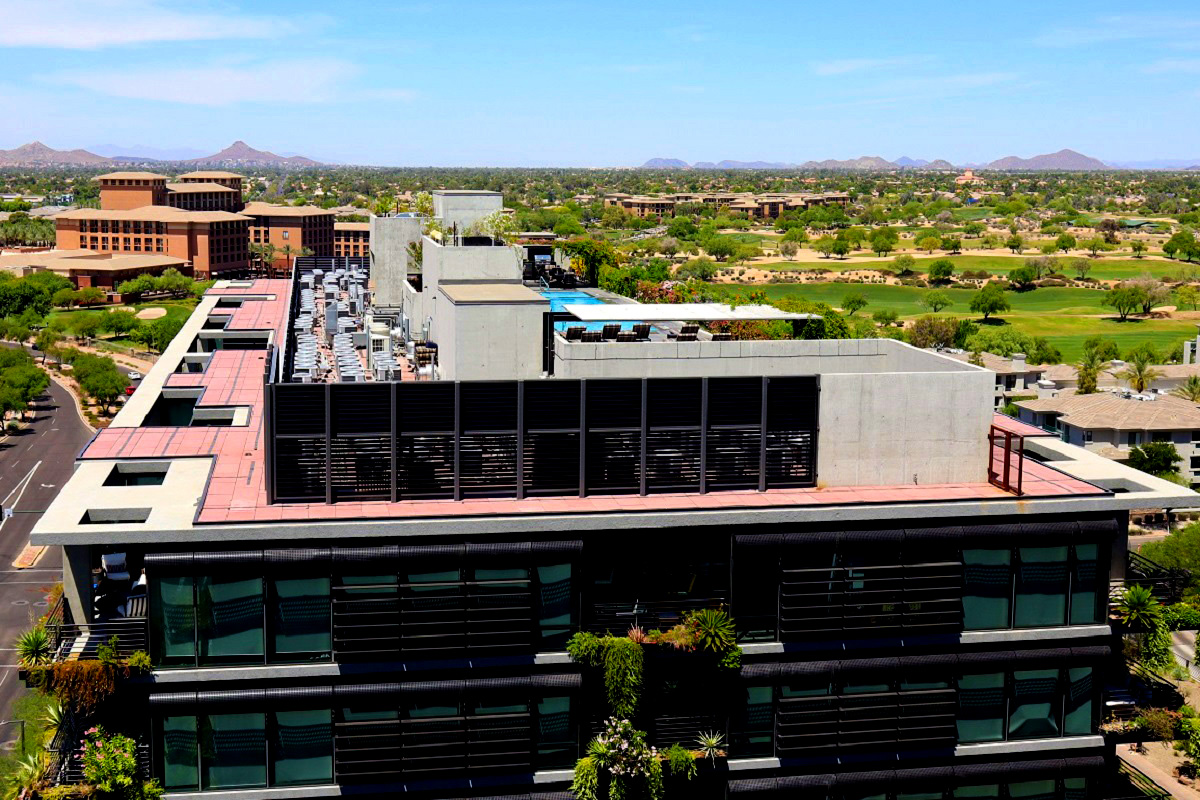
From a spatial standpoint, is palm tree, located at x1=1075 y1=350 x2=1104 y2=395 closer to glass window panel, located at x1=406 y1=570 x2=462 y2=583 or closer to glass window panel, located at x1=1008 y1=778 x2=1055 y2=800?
glass window panel, located at x1=1008 y1=778 x2=1055 y2=800

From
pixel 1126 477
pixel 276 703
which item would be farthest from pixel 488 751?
pixel 1126 477

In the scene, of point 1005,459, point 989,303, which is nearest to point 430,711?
point 1005,459

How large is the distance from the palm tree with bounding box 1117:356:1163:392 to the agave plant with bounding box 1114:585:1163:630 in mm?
→ 96399

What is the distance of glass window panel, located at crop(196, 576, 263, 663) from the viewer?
2823 centimetres

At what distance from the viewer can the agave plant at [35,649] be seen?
2741cm

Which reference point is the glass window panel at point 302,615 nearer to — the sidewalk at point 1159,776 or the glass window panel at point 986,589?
the glass window panel at point 986,589

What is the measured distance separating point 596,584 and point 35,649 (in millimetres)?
12267

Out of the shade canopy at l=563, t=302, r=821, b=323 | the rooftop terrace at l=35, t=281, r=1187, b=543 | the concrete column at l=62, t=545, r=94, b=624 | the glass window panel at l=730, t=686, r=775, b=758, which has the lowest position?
the glass window panel at l=730, t=686, r=775, b=758

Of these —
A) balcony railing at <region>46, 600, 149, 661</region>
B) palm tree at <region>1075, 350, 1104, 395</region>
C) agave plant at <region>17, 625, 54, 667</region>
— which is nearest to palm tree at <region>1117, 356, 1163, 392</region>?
palm tree at <region>1075, 350, 1104, 395</region>

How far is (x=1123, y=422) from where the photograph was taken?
10300 cm

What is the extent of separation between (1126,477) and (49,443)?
115m

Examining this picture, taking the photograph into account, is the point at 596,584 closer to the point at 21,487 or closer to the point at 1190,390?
the point at 21,487

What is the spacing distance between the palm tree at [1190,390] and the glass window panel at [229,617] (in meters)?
110

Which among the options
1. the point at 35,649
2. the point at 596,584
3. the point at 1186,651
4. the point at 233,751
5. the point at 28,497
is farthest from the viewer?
the point at 28,497
